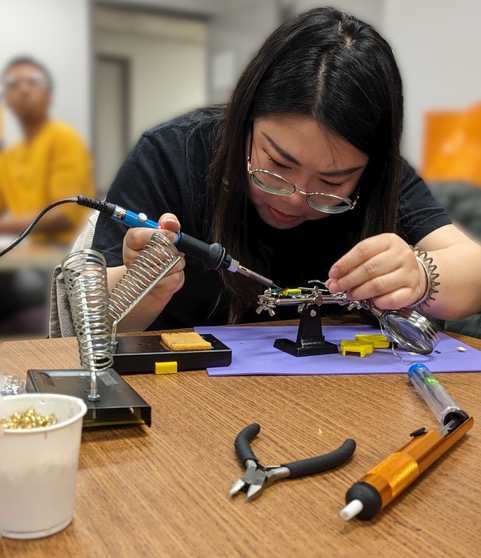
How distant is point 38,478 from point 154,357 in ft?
1.40

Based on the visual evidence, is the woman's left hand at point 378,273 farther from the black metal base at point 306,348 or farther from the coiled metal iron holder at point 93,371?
the coiled metal iron holder at point 93,371

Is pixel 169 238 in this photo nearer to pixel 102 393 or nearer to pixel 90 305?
pixel 90 305

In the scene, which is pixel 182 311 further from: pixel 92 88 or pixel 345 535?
pixel 92 88

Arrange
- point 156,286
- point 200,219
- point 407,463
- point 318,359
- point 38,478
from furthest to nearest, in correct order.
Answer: point 200,219 < point 156,286 < point 318,359 < point 407,463 < point 38,478

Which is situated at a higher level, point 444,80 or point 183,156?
point 444,80

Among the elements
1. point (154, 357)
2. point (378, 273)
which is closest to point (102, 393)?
point (154, 357)

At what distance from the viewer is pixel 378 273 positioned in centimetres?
100

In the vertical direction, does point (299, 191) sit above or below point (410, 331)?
above

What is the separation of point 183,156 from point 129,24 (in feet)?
9.61

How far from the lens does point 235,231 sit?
1277 mm

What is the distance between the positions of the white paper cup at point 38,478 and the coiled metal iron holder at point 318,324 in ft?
1.82

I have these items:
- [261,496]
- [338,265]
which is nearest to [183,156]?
[338,265]

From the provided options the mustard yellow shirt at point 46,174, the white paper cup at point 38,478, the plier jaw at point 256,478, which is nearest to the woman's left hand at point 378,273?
the plier jaw at point 256,478

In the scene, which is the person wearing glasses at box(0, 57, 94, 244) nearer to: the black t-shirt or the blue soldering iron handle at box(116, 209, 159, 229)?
the black t-shirt
